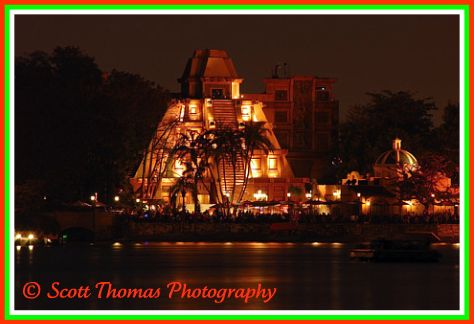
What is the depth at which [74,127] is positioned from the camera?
89.7 metres

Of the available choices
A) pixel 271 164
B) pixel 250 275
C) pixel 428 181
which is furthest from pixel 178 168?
pixel 250 275

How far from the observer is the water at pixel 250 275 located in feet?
119

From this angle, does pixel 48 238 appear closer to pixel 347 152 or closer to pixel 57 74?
pixel 57 74

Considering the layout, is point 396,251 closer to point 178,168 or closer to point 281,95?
point 178,168

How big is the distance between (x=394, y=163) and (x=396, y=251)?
36752 millimetres

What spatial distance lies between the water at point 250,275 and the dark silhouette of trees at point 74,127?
16219mm

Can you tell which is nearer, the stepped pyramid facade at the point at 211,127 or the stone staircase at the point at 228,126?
A: the stepped pyramid facade at the point at 211,127

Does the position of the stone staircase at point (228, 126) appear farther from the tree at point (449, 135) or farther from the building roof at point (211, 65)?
the tree at point (449, 135)

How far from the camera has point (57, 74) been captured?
352ft

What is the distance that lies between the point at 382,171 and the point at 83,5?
6225 cm

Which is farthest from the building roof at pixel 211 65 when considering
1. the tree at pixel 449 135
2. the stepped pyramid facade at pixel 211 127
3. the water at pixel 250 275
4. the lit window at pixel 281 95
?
the water at pixel 250 275

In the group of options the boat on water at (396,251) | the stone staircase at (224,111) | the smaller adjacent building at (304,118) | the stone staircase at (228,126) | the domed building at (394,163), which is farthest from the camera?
the smaller adjacent building at (304,118)

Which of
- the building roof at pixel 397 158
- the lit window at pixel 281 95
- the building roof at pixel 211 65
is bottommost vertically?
the building roof at pixel 397 158

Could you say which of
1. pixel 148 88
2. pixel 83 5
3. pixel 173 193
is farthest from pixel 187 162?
pixel 83 5
